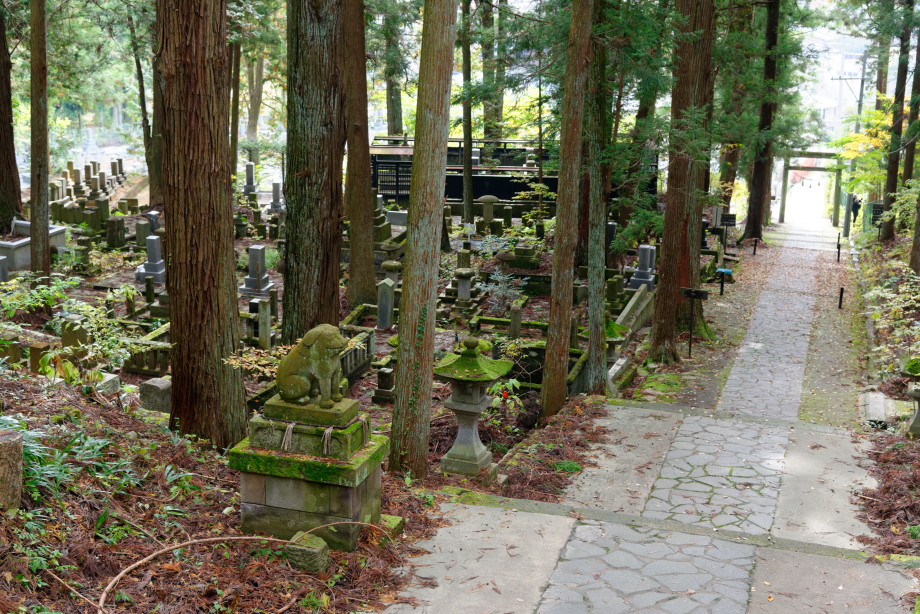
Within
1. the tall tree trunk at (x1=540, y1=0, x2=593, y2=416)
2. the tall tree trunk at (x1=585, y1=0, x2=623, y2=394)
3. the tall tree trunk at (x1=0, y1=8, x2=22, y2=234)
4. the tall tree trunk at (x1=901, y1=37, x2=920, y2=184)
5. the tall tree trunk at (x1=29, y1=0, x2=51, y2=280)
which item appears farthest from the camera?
the tall tree trunk at (x1=901, y1=37, x2=920, y2=184)

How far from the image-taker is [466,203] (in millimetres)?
23531

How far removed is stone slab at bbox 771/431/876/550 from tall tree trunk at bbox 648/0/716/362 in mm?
4703

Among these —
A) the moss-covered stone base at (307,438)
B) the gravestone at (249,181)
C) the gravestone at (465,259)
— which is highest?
the gravestone at (249,181)

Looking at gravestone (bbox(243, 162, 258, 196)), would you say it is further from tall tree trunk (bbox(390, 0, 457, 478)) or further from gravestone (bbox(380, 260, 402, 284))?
tall tree trunk (bbox(390, 0, 457, 478))

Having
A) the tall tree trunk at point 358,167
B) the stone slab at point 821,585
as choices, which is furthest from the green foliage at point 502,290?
the stone slab at point 821,585

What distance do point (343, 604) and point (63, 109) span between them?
5627cm

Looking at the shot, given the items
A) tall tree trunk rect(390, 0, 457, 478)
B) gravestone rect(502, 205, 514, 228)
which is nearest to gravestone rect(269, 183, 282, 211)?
gravestone rect(502, 205, 514, 228)

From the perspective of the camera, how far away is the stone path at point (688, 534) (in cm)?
540

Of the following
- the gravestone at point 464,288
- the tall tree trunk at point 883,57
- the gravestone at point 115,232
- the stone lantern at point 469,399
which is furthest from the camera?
the tall tree trunk at point 883,57

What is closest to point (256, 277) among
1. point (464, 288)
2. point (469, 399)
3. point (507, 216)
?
point (464, 288)

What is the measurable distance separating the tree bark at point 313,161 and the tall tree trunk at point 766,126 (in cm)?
1893

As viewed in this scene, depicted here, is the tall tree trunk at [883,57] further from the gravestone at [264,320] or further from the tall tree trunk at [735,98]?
the gravestone at [264,320]

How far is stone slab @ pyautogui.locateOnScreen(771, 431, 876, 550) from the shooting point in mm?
7227

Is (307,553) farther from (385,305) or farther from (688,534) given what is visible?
(385,305)
